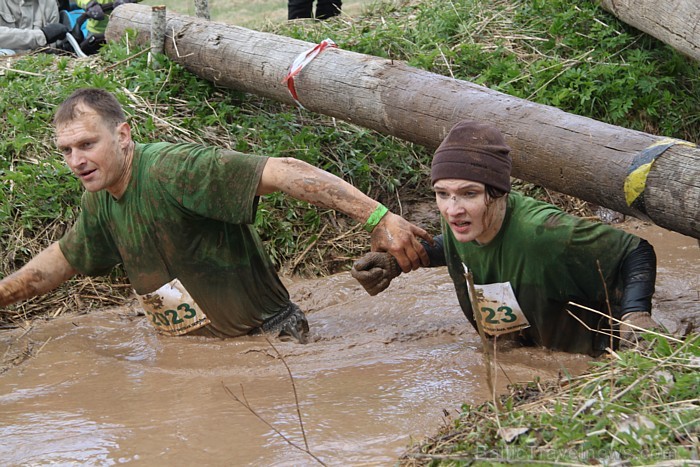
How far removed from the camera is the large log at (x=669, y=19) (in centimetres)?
637

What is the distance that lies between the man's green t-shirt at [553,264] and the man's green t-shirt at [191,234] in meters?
1.16

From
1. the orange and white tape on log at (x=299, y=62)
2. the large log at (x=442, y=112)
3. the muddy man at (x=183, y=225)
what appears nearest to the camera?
the large log at (x=442, y=112)

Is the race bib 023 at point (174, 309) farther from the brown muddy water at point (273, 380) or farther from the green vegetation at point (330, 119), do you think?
the green vegetation at point (330, 119)

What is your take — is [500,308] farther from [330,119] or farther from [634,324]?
[330,119]

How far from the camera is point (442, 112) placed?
18.4 feet

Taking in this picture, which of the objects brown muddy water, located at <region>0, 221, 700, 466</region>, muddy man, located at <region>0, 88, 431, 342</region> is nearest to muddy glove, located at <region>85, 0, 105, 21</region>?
brown muddy water, located at <region>0, 221, 700, 466</region>

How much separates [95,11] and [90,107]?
544cm

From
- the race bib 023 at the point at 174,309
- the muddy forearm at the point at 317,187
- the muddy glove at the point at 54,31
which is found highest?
the muddy forearm at the point at 317,187

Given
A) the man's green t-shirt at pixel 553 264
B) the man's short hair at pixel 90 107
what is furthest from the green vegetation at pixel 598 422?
the man's short hair at pixel 90 107

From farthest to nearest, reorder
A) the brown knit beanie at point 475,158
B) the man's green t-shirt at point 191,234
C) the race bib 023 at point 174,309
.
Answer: the race bib 023 at point 174,309 → the man's green t-shirt at point 191,234 → the brown knit beanie at point 475,158

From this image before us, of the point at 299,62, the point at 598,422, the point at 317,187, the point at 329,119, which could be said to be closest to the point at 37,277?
the point at 317,187

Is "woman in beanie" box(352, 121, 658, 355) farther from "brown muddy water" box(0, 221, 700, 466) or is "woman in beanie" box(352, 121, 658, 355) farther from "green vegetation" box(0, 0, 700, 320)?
"green vegetation" box(0, 0, 700, 320)

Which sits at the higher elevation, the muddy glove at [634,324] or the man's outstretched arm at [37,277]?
the muddy glove at [634,324]

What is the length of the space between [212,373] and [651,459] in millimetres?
2756
